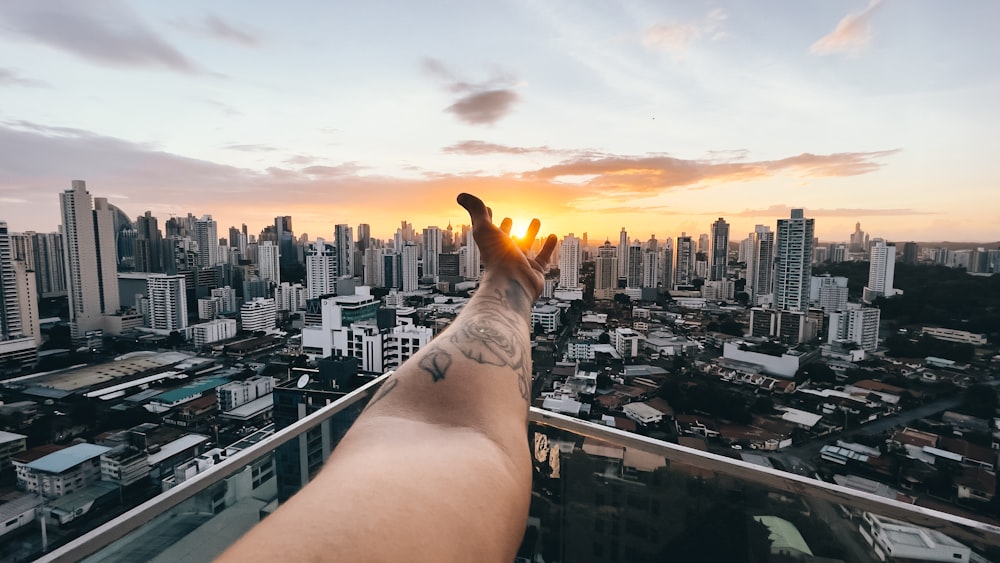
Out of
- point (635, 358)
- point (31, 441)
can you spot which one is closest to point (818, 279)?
point (635, 358)

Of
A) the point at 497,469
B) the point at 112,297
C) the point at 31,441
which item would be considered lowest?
the point at 31,441

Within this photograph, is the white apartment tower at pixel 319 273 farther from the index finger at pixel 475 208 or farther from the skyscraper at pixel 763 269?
the index finger at pixel 475 208

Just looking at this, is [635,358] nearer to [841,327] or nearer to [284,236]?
[841,327]

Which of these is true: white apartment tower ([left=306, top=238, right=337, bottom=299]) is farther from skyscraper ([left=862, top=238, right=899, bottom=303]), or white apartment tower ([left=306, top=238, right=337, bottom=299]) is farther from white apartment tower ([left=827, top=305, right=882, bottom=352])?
skyscraper ([left=862, top=238, right=899, bottom=303])

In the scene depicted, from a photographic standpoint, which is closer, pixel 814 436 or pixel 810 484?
pixel 810 484

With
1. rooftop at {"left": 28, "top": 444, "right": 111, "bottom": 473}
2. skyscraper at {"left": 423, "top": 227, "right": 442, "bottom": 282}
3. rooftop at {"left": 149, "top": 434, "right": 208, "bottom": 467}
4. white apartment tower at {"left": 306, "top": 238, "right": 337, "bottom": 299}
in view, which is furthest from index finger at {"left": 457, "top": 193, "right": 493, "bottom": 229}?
skyscraper at {"left": 423, "top": 227, "right": 442, "bottom": 282}
